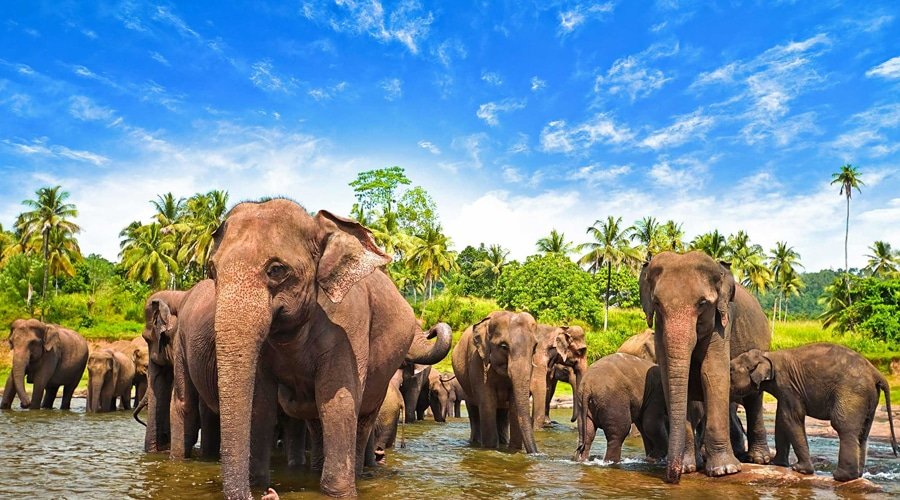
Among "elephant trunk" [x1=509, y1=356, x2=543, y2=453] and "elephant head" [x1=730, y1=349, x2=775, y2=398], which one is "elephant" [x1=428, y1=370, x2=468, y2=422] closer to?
"elephant trunk" [x1=509, y1=356, x2=543, y2=453]

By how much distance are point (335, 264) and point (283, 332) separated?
0.72 m

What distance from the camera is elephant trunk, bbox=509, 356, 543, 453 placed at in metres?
11.6

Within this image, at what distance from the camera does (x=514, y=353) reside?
476 inches

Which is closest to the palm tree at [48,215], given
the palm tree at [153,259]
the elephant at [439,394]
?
the palm tree at [153,259]

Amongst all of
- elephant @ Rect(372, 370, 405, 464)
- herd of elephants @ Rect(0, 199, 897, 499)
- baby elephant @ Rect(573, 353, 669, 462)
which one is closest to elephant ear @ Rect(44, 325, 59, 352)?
herd of elephants @ Rect(0, 199, 897, 499)

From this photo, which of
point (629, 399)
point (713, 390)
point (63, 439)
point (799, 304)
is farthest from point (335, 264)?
point (799, 304)

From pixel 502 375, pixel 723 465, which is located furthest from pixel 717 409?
pixel 502 375

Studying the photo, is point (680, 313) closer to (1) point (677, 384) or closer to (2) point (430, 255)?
(1) point (677, 384)

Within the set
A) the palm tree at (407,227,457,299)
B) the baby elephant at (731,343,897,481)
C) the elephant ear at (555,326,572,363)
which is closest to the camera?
the baby elephant at (731,343,897,481)

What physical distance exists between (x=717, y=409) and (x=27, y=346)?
18854 millimetres

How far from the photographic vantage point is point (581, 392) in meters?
11.7

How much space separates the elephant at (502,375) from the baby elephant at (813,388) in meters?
3.22

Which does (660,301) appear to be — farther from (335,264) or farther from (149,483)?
(149,483)

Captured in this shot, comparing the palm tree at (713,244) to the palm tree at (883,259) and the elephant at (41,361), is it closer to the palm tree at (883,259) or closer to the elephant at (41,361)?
the palm tree at (883,259)
